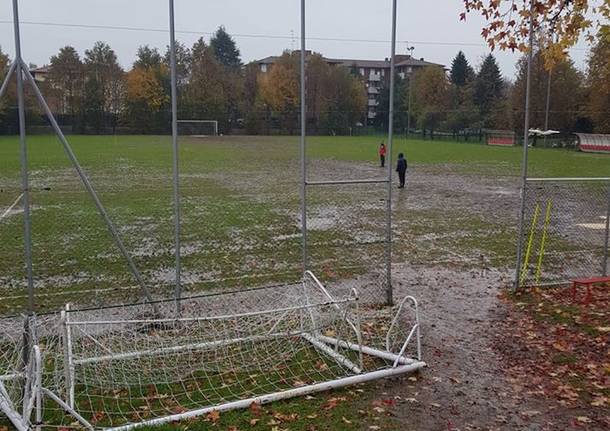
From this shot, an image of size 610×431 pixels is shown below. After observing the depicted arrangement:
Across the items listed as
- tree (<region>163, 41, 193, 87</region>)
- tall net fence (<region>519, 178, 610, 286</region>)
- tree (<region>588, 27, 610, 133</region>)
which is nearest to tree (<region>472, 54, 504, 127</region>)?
tree (<region>588, 27, 610, 133</region>)

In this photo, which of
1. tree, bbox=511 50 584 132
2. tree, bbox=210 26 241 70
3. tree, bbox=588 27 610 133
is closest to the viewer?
tree, bbox=210 26 241 70

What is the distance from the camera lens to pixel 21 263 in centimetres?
1034

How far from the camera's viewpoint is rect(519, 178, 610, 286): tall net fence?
9.80 meters

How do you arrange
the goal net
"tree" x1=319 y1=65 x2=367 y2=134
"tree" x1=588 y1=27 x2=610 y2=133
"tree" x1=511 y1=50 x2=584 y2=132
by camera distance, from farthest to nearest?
"tree" x1=511 y1=50 x2=584 y2=132 → "tree" x1=588 y1=27 x2=610 y2=133 → "tree" x1=319 y1=65 x2=367 y2=134 → the goal net

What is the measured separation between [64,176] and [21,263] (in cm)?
1635

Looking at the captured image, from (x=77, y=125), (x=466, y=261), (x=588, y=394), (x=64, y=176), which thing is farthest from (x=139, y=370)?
(x=64, y=176)

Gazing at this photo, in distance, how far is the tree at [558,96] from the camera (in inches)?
1694

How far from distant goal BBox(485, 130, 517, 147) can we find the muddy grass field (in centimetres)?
2930

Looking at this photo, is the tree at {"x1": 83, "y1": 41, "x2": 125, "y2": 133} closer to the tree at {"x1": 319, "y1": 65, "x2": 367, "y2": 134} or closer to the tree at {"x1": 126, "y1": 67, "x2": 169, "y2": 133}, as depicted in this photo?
the tree at {"x1": 126, "y1": 67, "x2": 169, "y2": 133}

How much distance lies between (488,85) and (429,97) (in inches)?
385

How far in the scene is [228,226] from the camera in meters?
14.1

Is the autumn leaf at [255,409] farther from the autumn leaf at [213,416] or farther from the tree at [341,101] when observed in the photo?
the tree at [341,101]

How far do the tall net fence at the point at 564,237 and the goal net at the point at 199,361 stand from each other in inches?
→ 144

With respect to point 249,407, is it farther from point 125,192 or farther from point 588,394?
point 125,192
